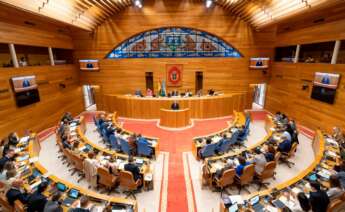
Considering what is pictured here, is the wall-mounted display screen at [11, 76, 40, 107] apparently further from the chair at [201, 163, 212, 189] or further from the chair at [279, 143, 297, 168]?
the chair at [279, 143, 297, 168]

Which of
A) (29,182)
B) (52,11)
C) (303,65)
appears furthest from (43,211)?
(303,65)

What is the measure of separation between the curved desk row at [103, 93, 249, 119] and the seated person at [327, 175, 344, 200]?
802 centimetres

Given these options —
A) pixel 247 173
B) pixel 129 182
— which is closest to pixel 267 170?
pixel 247 173

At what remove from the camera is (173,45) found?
13.7 metres

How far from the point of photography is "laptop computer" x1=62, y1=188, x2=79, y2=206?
3931 millimetres

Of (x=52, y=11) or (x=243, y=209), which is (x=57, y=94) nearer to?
(x=52, y=11)

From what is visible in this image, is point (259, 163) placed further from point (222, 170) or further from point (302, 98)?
point (302, 98)

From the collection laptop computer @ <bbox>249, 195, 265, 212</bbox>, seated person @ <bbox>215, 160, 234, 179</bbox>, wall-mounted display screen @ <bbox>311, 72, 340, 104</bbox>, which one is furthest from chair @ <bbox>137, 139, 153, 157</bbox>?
wall-mounted display screen @ <bbox>311, 72, 340, 104</bbox>

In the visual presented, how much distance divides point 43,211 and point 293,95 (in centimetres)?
1324

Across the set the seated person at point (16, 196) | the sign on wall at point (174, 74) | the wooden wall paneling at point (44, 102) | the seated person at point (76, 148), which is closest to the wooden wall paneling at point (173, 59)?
the sign on wall at point (174, 74)

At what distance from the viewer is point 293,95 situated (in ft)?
37.0

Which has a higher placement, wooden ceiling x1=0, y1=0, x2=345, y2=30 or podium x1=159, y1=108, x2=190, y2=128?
wooden ceiling x1=0, y1=0, x2=345, y2=30

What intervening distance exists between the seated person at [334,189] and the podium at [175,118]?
7.07 metres

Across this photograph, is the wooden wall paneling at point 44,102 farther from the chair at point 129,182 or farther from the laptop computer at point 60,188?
the chair at point 129,182
